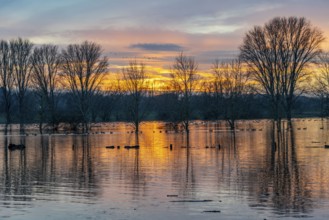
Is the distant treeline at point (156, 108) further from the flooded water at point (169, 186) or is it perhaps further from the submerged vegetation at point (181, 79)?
the flooded water at point (169, 186)

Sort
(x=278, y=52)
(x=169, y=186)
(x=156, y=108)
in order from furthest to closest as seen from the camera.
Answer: (x=156, y=108)
(x=278, y=52)
(x=169, y=186)

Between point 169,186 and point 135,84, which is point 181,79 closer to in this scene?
point 135,84

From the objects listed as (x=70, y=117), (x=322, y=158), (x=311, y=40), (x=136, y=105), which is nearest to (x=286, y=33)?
(x=311, y=40)

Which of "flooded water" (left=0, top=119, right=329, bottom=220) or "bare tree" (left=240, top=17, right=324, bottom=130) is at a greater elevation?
"bare tree" (left=240, top=17, right=324, bottom=130)

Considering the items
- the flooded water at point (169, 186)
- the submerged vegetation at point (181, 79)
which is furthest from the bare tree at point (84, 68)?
the flooded water at point (169, 186)

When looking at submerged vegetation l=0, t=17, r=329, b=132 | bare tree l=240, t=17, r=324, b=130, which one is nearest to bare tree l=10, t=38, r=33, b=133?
submerged vegetation l=0, t=17, r=329, b=132

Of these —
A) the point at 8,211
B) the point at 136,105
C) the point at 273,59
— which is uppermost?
the point at 273,59

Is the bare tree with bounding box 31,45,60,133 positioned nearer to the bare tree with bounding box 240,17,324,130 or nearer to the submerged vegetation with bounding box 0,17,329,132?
the submerged vegetation with bounding box 0,17,329,132

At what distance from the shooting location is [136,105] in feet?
Answer: 272

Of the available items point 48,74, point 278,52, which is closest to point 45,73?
point 48,74

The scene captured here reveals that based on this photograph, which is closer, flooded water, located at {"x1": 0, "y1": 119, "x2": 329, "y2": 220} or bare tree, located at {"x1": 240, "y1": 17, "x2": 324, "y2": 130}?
flooded water, located at {"x1": 0, "y1": 119, "x2": 329, "y2": 220}

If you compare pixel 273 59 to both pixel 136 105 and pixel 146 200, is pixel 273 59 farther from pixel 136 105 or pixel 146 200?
pixel 146 200

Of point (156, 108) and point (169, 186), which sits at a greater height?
point (156, 108)

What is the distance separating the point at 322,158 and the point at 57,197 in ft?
57.2
